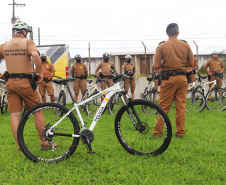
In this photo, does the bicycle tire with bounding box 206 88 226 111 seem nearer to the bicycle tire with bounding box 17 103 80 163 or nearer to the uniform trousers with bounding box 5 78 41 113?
the bicycle tire with bounding box 17 103 80 163

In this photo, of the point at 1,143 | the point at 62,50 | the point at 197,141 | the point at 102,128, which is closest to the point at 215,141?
the point at 197,141

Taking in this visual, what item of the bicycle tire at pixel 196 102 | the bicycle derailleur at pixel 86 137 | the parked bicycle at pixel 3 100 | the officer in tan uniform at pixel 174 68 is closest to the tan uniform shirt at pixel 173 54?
the officer in tan uniform at pixel 174 68

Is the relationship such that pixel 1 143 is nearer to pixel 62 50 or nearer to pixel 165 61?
pixel 165 61

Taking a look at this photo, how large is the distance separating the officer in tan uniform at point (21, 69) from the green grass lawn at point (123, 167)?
505 mm

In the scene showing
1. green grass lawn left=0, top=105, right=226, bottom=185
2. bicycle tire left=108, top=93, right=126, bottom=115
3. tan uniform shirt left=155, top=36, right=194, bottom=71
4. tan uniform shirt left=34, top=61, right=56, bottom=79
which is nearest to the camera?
green grass lawn left=0, top=105, right=226, bottom=185

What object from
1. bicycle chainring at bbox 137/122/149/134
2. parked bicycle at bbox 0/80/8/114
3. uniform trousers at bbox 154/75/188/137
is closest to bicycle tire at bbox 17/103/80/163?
bicycle chainring at bbox 137/122/149/134

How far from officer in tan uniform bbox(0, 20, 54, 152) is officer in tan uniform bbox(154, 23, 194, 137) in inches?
87.7

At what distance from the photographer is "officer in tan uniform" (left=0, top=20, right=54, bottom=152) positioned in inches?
128

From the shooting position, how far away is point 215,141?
3973 millimetres

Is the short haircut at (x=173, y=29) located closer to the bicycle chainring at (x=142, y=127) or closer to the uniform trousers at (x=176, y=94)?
the uniform trousers at (x=176, y=94)

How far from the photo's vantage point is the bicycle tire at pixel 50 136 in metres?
3.12

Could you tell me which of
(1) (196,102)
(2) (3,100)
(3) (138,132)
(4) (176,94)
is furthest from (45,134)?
(1) (196,102)

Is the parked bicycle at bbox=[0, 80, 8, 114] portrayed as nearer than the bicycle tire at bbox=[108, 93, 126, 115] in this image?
No

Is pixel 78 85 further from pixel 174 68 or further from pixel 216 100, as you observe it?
pixel 174 68
